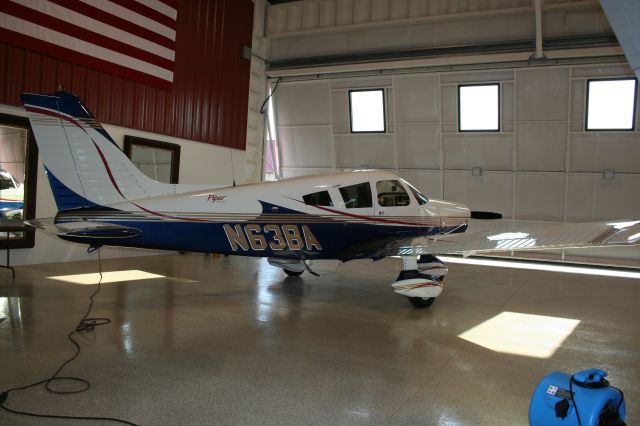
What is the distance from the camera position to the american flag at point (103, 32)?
348 inches

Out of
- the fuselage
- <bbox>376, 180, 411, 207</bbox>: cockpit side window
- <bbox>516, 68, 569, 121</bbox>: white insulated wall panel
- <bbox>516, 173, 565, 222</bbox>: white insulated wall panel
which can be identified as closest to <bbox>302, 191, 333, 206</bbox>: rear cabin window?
the fuselage

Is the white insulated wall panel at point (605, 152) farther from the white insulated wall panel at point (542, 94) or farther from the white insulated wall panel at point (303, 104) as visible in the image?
the white insulated wall panel at point (303, 104)

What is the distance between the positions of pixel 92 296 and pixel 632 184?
12.5 meters

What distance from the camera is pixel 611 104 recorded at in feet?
39.1

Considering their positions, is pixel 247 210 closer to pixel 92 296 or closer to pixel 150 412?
pixel 92 296

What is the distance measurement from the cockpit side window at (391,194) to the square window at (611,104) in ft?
24.4

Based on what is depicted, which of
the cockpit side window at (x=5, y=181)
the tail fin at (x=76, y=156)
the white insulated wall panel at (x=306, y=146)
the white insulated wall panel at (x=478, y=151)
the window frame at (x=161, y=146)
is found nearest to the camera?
the tail fin at (x=76, y=156)

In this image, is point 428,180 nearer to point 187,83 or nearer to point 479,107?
point 479,107

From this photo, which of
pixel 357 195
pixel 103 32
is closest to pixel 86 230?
pixel 357 195

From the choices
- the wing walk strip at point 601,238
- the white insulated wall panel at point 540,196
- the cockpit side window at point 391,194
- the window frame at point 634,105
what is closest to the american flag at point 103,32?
the cockpit side window at point 391,194

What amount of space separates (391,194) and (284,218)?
189 cm

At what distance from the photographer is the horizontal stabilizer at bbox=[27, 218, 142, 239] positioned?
5457 mm

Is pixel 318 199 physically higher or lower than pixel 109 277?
higher

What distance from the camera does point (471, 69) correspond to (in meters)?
12.6
